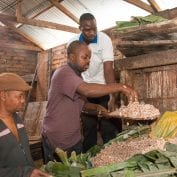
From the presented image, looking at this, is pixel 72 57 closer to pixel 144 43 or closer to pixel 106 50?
pixel 144 43

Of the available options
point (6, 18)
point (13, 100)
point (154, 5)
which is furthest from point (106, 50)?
point (6, 18)

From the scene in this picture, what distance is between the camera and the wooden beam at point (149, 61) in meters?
3.54

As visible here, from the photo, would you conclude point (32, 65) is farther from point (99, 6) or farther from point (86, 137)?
point (86, 137)

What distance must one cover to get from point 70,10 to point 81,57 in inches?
181

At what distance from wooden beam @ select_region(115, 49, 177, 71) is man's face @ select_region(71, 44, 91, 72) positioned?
83cm

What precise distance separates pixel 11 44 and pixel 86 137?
6.70 metres

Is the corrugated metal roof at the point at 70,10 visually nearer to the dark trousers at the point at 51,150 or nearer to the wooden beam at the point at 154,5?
the wooden beam at the point at 154,5

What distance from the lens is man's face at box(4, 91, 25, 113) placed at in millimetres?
2611

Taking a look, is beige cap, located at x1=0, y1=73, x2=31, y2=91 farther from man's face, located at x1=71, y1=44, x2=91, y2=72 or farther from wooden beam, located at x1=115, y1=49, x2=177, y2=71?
wooden beam, located at x1=115, y1=49, x2=177, y2=71

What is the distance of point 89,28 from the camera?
13.9 feet

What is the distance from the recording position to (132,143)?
2.90m

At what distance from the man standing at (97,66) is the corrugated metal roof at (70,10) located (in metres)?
2.24

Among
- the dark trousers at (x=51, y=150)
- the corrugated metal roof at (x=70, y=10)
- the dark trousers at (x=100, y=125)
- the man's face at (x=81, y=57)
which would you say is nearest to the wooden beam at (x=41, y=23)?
the corrugated metal roof at (x=70, y=10)

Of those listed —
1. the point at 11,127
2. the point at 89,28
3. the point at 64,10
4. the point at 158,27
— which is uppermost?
the point at 64,10
